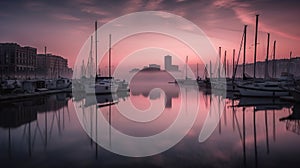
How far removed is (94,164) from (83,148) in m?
2.39

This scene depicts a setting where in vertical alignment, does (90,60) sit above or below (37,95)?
above

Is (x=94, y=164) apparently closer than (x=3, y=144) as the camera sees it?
Yes

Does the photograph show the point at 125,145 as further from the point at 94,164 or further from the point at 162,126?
the point at 162,126

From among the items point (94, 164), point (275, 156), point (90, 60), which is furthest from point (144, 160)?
point (90, 60)

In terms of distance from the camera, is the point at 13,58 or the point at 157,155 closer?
the point at 157,155

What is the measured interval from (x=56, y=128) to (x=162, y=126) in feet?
21.9

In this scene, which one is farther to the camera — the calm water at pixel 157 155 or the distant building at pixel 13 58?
the distant building at pixel 13 58

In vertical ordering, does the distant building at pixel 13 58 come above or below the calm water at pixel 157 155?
above

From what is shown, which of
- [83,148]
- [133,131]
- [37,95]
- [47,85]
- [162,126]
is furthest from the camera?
[47,85]

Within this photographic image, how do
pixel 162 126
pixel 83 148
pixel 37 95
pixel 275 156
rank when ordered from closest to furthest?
pixel 275 156, pixel 83 148, pixel 162 126, pixel 37 95

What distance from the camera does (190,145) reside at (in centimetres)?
1190

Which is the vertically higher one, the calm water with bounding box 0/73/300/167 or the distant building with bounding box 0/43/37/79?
the distant building with bounding box 0/43/37/79

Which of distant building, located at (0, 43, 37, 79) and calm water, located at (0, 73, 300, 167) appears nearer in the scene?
Answer: calm water, located at (0, 73, 300, 167)

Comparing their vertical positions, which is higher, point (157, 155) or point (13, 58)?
point (13, 58)
